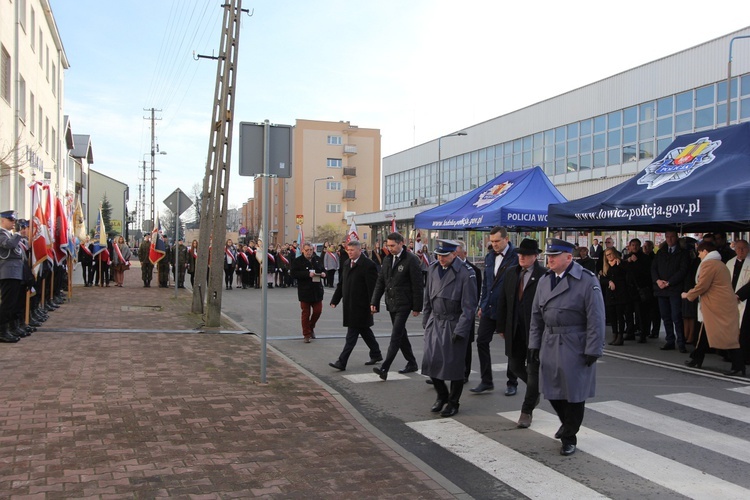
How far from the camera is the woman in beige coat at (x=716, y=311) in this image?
9.04 metres

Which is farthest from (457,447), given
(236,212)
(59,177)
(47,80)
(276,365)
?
(236,212)

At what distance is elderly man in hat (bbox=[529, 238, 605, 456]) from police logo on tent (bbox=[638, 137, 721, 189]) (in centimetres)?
590

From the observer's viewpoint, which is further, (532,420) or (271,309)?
(271,309)

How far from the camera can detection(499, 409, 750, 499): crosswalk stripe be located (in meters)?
4.82

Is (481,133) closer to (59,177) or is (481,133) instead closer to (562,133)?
(562,133)

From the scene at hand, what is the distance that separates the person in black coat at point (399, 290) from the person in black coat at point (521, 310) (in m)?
1.57

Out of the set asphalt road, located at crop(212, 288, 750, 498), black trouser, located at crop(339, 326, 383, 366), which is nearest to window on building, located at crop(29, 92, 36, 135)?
asphalt road, located at crop(212, 288, 750, 498)

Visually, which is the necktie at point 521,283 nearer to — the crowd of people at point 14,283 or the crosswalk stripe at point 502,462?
the crosswalk stripe at point 502,462

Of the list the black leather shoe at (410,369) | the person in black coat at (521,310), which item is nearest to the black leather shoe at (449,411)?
the person in black coat at (521,310)

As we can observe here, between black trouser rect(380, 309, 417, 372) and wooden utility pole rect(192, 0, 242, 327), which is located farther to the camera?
wooden utility pole rect(192, 0, 242, 327)

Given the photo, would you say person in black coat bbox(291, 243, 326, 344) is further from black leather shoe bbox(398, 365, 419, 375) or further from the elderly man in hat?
the elderly man in hat

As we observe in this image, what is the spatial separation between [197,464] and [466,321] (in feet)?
9.70

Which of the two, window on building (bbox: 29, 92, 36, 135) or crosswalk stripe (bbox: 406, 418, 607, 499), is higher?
window on building (bbox: 29, 92, 36, 135)

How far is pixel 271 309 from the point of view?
17.8 m
